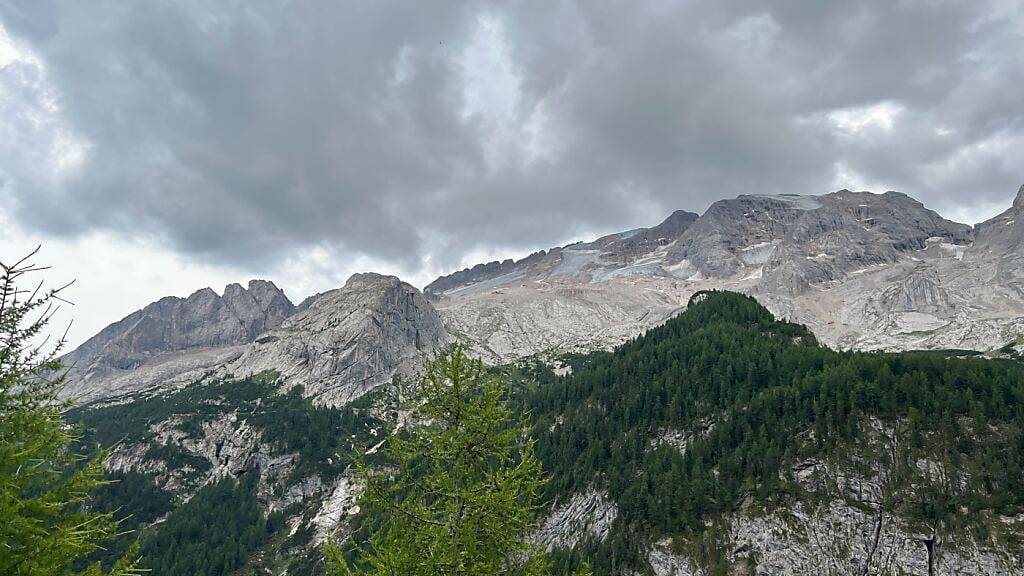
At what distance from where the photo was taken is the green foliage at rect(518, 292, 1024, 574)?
78.1 metres

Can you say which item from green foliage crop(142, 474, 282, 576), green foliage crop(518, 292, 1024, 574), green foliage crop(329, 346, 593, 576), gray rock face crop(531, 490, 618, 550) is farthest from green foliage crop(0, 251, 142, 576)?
green foliage crop(142, 474, 282, 576)

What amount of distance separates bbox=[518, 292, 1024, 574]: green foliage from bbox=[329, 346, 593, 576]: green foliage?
64266 mm

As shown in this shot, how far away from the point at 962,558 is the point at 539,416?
101092 millimetres

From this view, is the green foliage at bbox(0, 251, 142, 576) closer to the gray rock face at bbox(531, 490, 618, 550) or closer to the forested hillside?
the forested hillside

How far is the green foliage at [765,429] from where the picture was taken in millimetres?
78062

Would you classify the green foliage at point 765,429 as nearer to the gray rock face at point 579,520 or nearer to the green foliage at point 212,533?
the gray rock face at point 579,520

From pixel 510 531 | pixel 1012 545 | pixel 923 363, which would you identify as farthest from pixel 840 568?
pixel 510 531

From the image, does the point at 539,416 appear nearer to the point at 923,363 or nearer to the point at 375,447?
the point at 375,447

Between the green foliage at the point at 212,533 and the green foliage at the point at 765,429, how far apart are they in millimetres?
92562

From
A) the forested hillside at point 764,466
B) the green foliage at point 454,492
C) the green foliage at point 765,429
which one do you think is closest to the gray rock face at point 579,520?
the forested hillside at point 764,466

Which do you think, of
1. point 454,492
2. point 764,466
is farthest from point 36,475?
point 764,466

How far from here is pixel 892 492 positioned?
7725cm

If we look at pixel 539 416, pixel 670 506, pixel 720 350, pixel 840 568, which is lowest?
pixel 840 568

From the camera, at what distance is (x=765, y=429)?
97188 mm
